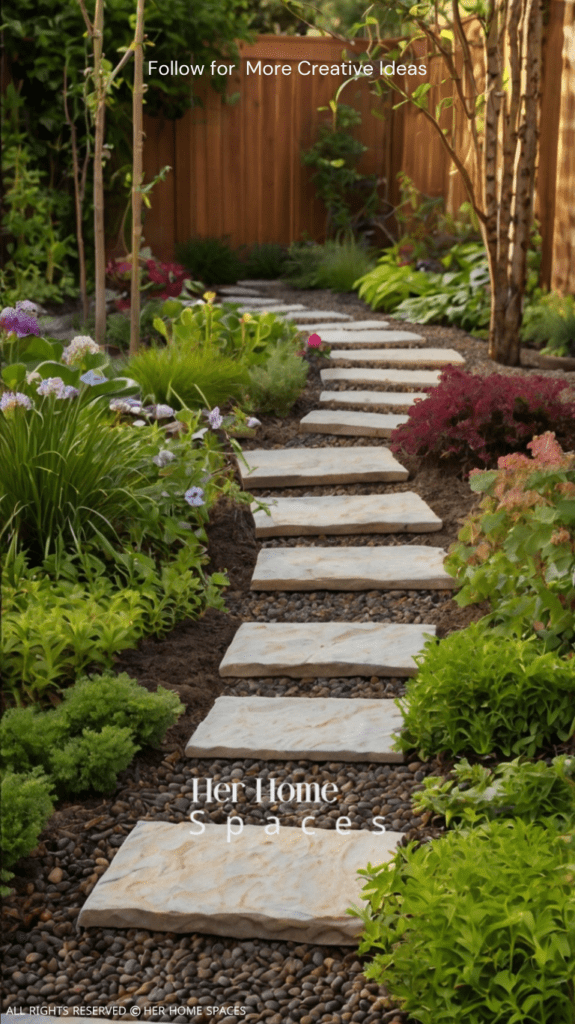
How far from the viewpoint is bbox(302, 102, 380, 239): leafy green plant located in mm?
9641

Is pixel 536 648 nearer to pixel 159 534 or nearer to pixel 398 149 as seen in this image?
pixel 159 534

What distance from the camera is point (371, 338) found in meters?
6.38

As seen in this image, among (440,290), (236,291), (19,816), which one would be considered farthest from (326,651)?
(236,291)

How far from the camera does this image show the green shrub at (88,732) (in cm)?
226

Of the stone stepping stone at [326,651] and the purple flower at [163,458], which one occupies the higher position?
the purple flower at [163,458]

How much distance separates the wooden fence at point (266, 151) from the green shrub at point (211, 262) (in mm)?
607

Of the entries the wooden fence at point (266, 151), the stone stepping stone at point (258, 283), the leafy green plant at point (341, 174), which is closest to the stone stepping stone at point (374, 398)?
the stone stepping stone at point (258, 283)

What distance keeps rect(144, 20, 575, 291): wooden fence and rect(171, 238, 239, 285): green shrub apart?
607mm

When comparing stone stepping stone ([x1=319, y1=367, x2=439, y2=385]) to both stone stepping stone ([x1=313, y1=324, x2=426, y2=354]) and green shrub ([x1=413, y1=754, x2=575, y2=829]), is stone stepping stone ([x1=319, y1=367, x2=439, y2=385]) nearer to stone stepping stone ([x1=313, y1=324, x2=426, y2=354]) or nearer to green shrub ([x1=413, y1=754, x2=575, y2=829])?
stone stepping stone ([x1=313, y1=324, x2=426, y2=354])

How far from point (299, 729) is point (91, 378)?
5.06ft

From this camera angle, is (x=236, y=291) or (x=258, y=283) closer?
(x=236, y=291)

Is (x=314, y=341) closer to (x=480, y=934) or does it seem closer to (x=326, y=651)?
(x=326, y=651)

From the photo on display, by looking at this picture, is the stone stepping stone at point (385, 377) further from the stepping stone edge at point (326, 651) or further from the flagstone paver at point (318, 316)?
the stepping stone edge at point (326, 651)

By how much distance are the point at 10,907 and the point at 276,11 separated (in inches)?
533
